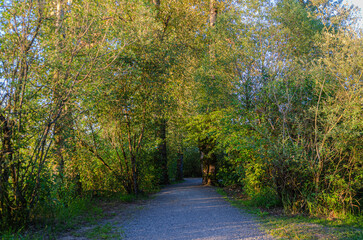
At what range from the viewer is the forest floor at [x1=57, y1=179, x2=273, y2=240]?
5.53 metres

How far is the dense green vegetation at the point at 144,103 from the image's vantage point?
18.2ft

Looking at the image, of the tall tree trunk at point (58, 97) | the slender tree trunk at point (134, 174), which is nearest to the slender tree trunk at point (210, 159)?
the slender tree trunk at point (134, 174)

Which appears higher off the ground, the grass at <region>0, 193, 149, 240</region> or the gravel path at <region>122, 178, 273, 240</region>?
the grass at <region>0, 193, 149, 240</region>

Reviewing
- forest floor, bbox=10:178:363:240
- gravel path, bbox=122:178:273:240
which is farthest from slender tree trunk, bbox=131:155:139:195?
forest floor, bbox=10:178:363:240

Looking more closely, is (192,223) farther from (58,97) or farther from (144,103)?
(144,103)

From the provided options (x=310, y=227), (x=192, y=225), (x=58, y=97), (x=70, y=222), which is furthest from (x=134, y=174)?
(x=310, y=227)

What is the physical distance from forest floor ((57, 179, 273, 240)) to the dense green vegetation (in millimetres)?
1094

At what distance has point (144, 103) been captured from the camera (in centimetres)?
1020

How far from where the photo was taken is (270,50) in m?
9.73

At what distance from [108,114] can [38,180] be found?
437 centimetres

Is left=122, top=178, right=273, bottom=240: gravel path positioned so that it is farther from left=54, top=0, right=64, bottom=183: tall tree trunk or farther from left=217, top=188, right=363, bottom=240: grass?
left=54, top=0, right=64, bottom=183: tall tree trunk

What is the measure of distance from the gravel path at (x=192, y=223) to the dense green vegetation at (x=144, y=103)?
1.52 meters

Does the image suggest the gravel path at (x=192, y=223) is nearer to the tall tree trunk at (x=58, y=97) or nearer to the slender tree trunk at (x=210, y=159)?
the tall tree trunk at (x=58, y=97)

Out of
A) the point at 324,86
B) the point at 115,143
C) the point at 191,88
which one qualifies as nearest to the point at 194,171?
the point at 191,88
